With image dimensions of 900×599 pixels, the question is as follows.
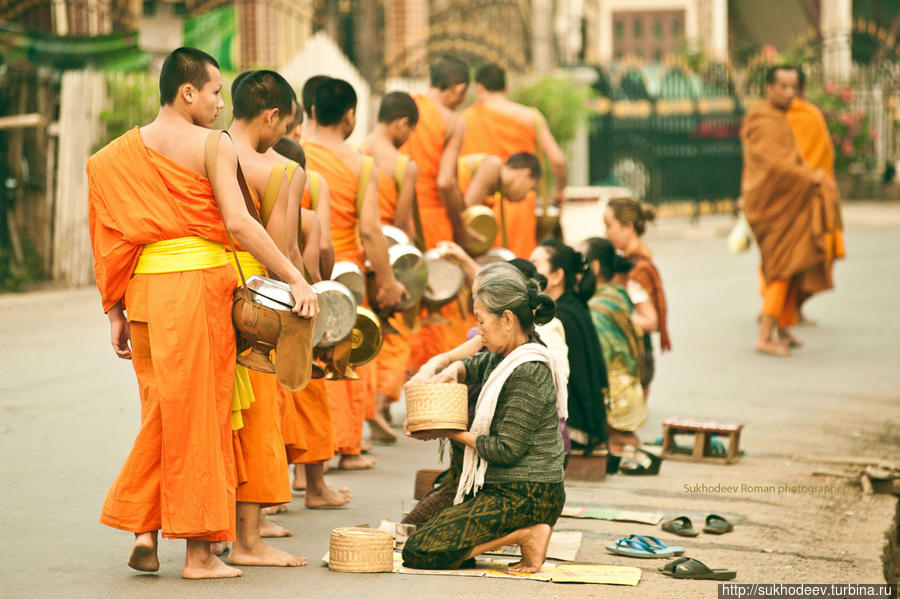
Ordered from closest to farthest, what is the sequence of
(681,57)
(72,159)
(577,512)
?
(577,512), (72,159), (681,57)

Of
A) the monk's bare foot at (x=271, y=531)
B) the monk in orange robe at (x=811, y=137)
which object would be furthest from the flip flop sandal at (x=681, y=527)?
the monk in orange robe at (x=811, y=137)

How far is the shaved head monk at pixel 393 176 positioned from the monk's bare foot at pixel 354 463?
48 centimetres

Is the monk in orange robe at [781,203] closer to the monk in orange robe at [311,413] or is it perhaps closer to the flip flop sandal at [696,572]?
the monk in orange robe at [311,413]

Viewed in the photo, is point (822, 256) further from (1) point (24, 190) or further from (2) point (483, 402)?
(1) point (24, 190)

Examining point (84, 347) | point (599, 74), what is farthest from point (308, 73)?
point (84, 347)

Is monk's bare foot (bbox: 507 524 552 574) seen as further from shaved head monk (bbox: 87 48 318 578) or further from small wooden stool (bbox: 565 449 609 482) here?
small wooden stool (bbox: 565 449 609 482)

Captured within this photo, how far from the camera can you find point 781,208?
433 inches

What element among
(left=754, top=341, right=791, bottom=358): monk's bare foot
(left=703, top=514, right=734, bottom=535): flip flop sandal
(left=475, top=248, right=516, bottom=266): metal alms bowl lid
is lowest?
(left=703, top=514, right=734, bottom=535): flip flop sandal

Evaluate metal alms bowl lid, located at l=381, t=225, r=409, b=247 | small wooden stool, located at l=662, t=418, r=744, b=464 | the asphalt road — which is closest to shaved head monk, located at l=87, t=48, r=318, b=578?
the asphalt road

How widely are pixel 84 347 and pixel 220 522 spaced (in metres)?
6.17

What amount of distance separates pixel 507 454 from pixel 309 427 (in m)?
1.24

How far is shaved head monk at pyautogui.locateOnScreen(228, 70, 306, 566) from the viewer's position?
4.95 metres

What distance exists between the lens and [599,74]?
23.2 m

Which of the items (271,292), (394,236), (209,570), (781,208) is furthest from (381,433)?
(781,208)
